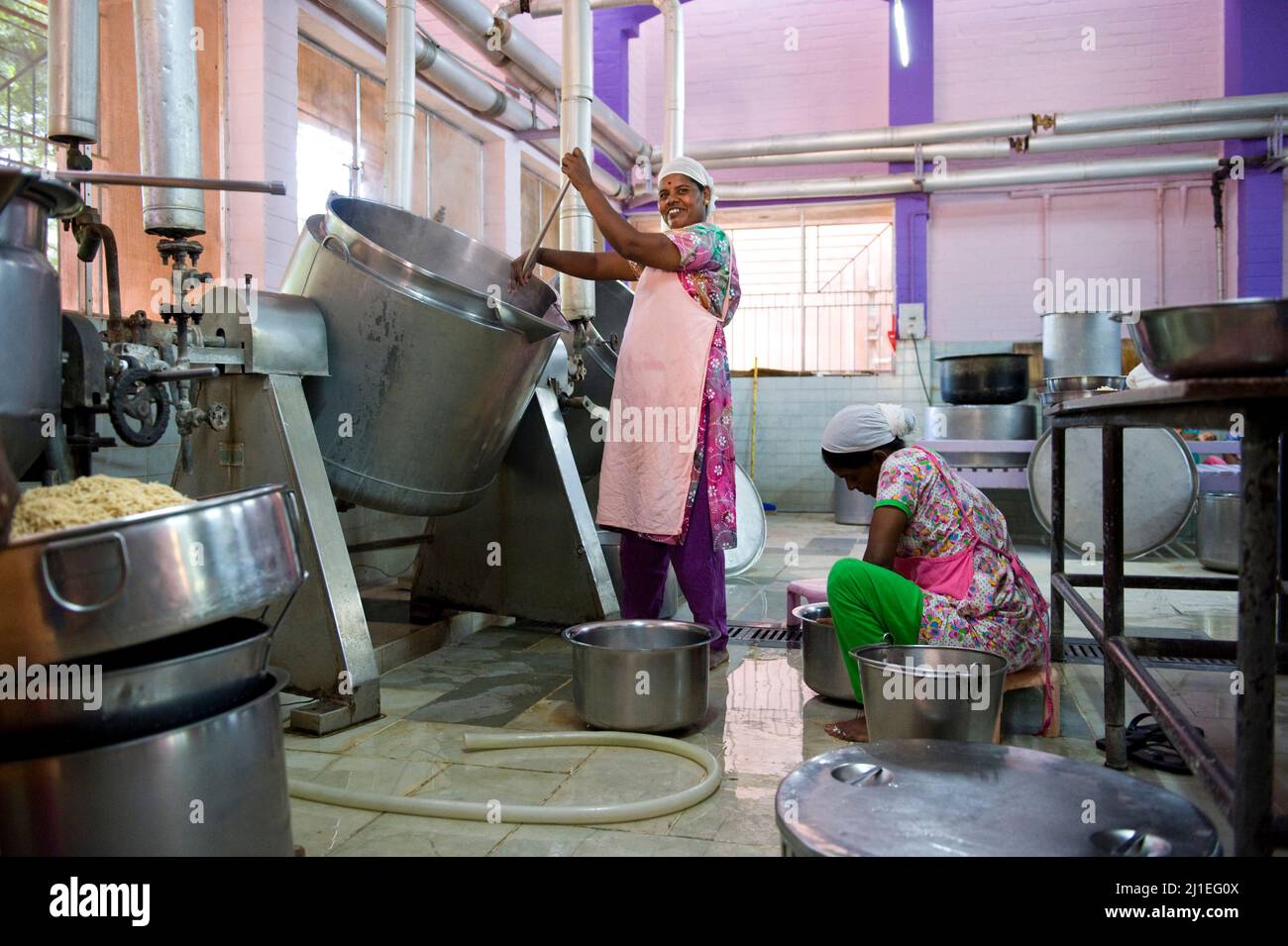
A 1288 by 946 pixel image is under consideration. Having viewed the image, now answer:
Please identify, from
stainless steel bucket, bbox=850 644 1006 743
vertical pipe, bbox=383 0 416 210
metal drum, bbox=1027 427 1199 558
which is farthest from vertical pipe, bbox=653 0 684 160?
stainless steel bucket, bbox=850 644 1006 743

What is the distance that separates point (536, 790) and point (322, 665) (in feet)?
2.65

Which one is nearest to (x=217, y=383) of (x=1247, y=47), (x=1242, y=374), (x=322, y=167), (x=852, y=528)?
(x=1242, y=374)

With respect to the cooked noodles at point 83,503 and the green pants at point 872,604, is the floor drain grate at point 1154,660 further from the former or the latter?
the cooked noodles at point 83,503

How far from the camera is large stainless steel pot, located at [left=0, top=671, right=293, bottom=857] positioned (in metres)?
1.23

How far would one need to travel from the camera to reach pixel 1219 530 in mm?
5113

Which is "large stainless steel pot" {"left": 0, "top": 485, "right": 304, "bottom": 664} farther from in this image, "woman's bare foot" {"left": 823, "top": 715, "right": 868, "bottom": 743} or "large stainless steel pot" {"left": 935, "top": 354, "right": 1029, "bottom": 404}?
"large stainless steel pot" {"left": 935, "top": 354, "right": 1029, "bottom": 404}

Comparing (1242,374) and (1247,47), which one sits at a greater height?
(1247,47)

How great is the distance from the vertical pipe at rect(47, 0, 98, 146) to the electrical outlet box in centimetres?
701

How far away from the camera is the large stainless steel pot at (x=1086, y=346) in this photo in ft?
19.2

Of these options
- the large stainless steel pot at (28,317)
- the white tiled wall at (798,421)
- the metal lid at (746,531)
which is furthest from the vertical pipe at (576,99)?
the white tiled wall at (798,421)

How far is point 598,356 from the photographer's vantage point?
389 centimetres

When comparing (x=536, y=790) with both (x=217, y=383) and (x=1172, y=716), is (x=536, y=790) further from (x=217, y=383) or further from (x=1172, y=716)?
(x=217, y=383)

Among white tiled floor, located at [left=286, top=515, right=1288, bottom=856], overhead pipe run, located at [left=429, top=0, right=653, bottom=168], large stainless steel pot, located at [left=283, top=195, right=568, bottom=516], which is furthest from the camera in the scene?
overhead pipe run, located at [left=429, top=0, right=653, bottom=168]

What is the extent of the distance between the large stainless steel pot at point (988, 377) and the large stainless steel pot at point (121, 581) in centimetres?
590
